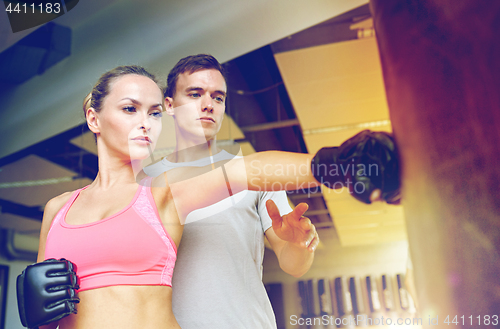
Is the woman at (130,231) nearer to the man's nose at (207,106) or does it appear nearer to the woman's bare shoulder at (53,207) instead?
the woman's bare shoulder at (53,207)

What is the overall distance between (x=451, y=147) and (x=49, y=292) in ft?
2.07

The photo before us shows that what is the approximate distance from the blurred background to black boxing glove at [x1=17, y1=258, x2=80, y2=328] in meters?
0.35


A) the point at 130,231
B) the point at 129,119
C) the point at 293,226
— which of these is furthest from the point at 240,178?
the point at 129,119

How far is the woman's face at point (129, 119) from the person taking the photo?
0.72 metres

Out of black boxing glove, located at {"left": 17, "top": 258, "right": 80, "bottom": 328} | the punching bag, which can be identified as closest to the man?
black boxing glove, located at {"left": 17, "top": 258, "right": 80, "bottom": 328}

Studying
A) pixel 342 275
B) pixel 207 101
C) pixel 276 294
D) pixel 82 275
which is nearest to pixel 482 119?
pixel 82 275

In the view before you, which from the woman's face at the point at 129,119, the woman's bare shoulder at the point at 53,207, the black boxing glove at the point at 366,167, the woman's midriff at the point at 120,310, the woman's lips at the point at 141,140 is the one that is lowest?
the woman's midriff at the point at 120,310

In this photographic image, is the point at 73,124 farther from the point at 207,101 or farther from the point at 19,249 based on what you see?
the point at 19,249

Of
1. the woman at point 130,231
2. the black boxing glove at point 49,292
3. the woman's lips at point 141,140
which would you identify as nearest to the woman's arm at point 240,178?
the woman at point 130,231

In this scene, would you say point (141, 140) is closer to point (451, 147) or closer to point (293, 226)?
point (293, 226)

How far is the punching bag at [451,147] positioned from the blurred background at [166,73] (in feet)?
0.84

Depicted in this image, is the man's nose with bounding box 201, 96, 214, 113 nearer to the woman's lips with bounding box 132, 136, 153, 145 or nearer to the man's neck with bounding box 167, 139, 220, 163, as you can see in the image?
the man's neck with bounding box 167, 139, 220, 163

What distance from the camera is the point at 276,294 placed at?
6.38m

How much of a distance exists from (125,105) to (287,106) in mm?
1889
